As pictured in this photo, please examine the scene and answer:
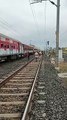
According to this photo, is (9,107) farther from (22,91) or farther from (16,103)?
(22,91)

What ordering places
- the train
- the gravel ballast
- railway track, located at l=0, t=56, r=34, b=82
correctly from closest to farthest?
the gravel ballast → railway track, located at l=0, t=56, r=34, b=82 → the train

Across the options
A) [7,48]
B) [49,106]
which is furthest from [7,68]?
[49,106]

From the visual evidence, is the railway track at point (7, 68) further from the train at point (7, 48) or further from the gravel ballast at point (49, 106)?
the gravel ballast at point (49, 106)

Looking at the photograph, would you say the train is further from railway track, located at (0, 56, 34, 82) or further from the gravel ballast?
the gravel ballast

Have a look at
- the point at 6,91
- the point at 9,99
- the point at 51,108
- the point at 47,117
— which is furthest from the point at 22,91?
the point at 47,117

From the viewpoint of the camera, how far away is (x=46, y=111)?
31.6ft

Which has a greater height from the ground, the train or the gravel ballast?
the train

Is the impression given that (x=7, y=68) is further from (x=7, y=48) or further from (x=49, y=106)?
(x=49, y=106)

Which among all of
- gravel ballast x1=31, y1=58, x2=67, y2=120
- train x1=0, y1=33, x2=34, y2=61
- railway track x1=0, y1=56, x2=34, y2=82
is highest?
train x1=0, y1=33, x2=34, y2=61

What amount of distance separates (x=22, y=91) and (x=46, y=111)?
14.4 ft

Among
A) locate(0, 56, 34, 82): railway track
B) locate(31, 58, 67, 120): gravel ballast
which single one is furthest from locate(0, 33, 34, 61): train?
locate(31, 58, 67, 120): gravel ballast

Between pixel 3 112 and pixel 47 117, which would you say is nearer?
pixel 47 117

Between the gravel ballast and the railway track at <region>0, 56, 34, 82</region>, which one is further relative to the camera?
the railway track at <region>0, 56, 34, 82</region>

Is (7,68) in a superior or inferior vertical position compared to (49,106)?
inferior
